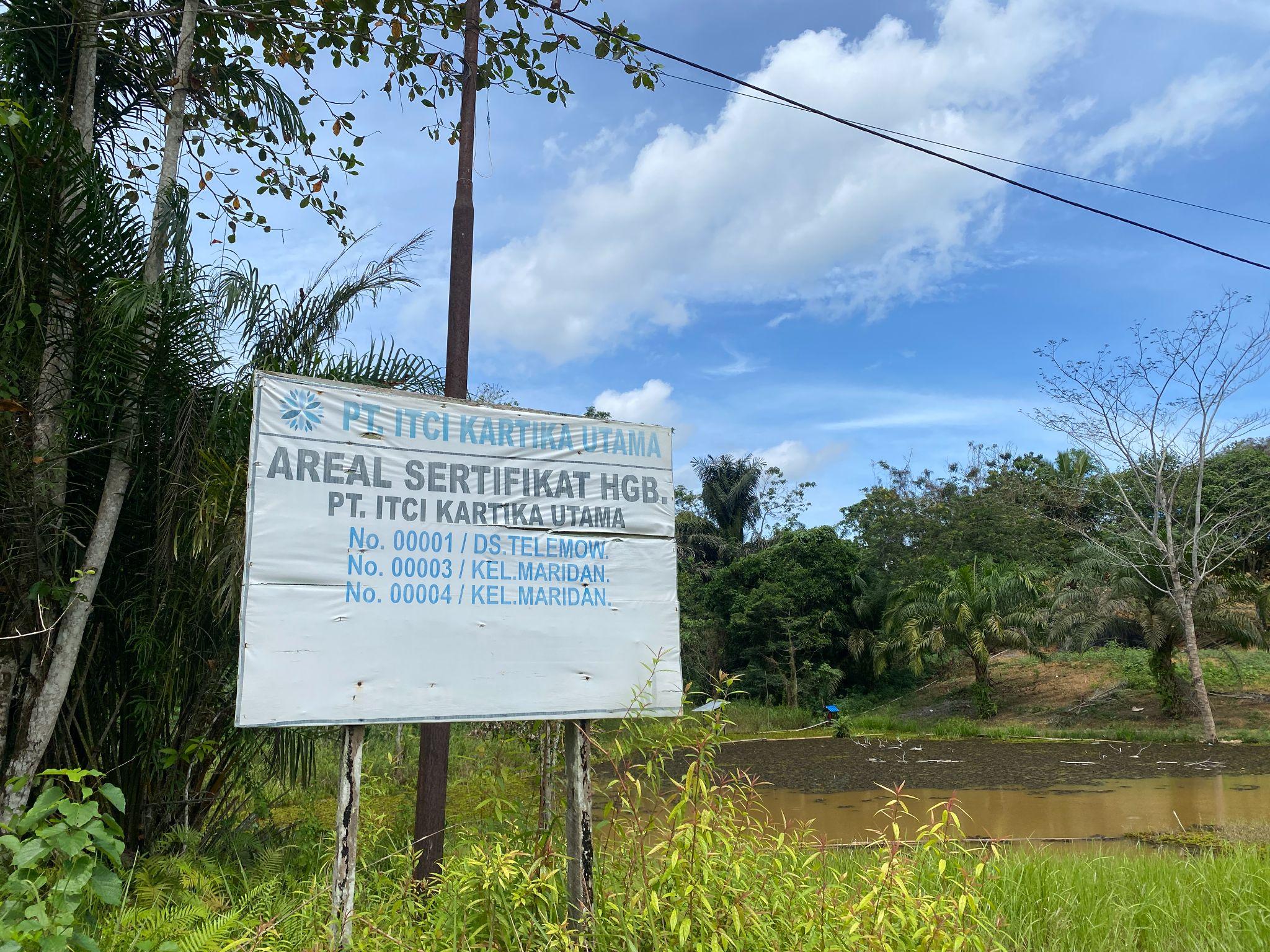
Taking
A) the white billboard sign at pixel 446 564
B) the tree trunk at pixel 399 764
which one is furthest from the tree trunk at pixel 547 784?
the tree trunk at pixel 399 764

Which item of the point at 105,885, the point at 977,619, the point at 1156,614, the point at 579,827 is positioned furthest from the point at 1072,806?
the point at 977,619

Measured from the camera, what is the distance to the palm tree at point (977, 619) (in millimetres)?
23219

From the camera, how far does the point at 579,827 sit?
362cm

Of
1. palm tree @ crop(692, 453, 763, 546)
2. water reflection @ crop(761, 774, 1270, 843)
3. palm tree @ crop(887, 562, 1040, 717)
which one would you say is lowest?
water reflection @ crop(761, 774, 1270, 843)

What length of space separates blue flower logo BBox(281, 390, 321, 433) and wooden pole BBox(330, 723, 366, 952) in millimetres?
1252

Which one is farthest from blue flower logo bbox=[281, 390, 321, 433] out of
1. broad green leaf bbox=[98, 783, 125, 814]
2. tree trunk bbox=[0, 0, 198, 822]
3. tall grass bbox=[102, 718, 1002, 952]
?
tree trunk bbox=[0, 0, 198, 822]

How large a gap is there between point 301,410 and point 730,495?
30.7 m

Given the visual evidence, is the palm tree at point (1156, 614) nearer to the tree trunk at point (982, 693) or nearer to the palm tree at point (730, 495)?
the tree trunk at point (982, 693)

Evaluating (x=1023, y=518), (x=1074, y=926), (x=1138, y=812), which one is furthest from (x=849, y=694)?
(x=1074, y=926)

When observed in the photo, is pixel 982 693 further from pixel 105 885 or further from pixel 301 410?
pixel 105 885

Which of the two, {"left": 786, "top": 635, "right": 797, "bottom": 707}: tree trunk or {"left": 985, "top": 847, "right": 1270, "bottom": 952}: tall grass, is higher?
{"left": 786, "top": 635, "right": 797, "bottom": 707}: tree trunk

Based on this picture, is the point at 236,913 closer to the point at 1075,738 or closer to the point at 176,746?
the point at 176,746

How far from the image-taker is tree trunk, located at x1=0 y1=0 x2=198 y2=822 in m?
4.89

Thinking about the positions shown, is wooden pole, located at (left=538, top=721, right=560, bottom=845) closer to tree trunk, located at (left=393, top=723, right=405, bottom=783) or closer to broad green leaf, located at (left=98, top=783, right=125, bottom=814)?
broad green leaf, located at (left=98, top=783, right=125, bottom=814)
